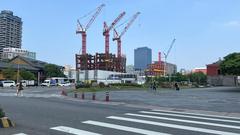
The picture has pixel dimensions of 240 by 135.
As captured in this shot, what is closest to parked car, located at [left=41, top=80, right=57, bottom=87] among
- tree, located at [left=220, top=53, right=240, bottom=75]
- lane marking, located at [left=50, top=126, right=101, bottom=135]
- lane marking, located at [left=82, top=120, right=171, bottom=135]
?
tree, located at [left=220, top=53, right=240, bottom=75]

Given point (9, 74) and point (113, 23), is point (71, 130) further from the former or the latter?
point (113, 23)

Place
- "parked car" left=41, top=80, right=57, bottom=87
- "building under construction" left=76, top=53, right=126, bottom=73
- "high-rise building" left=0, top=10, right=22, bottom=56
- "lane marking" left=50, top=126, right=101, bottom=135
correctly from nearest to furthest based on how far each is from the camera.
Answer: "lane marking" left=50, top=126, right=101, bottom=135 → "parked car" left=41, top=80, right=57, bottom=87 → "building under construction" left=76, top=53, right=126, bottom=73 → "high-rise building" left=0, top=10, right=22, bottom=56

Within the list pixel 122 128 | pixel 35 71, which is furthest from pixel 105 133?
pixel 35 71

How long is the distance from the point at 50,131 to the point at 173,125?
14.5ft

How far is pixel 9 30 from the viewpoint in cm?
16362

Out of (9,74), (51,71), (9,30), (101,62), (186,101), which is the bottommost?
(186,101)

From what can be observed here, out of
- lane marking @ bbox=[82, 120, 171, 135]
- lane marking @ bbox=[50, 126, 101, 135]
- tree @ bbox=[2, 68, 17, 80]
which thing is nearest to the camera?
lane marking @ bbox=[50, 126, 101, 135]

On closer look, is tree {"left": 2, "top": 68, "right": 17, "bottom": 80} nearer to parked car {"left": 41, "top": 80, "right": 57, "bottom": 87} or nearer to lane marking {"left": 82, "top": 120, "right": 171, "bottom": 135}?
parked car {"left": 41, "top": 80, "right": 57, "bottom": 87}

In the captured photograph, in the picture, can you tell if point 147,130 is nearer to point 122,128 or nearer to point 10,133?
point 122,128

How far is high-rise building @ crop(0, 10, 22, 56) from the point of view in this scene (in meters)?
160

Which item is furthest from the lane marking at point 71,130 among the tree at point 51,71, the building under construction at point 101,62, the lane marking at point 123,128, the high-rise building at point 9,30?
the high-rise building at point 9,30

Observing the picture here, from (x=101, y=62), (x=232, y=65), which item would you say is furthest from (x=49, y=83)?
(x=101, y=62)

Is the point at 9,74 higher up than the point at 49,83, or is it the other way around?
the point at 9,74

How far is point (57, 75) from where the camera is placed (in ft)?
419
